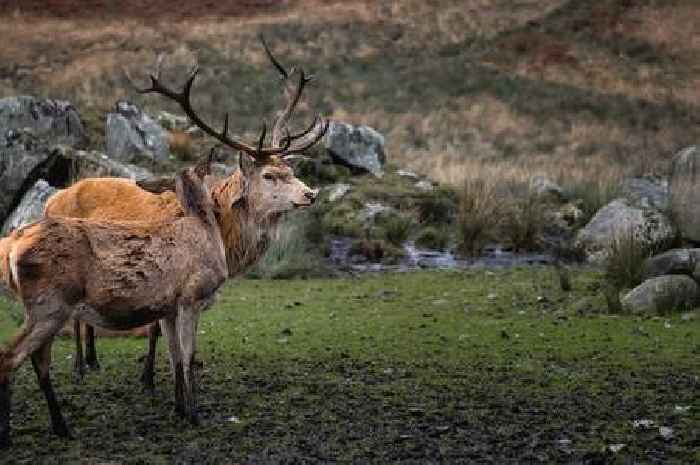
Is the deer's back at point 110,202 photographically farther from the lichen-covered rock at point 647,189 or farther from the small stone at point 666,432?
the lichen-covered rock at point 647,189

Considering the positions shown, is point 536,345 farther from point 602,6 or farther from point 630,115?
point 602,6

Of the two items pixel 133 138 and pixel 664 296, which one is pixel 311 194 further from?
pixel 133 138

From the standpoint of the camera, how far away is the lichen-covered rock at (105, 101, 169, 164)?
21469 millimetres

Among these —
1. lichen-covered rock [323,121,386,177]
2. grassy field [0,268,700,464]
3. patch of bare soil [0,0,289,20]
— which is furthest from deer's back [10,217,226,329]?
patch of bare soil [0,0,289,20]

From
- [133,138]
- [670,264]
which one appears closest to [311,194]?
[670,264]

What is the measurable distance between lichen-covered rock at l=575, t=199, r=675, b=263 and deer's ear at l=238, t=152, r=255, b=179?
7.35 m

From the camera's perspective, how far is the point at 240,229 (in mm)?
9250

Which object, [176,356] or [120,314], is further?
[176,356]

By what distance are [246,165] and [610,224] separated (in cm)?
1039

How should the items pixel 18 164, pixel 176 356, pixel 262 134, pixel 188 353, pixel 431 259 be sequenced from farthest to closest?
pixel 431 259 → pixel 18 164 → pixel 262 134 → pixel 176 356 → pixel 188 353

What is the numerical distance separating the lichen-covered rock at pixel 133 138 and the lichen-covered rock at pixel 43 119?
67cm

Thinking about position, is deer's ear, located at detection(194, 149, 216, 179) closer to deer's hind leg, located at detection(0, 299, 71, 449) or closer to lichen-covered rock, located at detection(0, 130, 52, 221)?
deer's hind leg, located at detection(0, 299, 71, 449)

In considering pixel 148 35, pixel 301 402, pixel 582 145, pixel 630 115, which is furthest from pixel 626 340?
pixel 148 35

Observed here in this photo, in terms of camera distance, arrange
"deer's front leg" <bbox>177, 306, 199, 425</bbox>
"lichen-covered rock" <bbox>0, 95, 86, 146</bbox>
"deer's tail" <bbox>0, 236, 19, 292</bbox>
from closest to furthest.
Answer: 1. "deer's tail" <bbox>0, 236, 19, 292</bbox>
2. "deer's front leg" <bbox>177, 306, 199, 425</bbox>
3. "lichen-covered rock" <bbox>0, 95, 86, 146</bbox>
